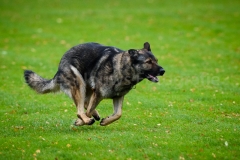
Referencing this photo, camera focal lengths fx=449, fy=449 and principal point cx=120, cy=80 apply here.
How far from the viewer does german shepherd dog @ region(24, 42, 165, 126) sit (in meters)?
11.0

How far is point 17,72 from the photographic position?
64.5ft

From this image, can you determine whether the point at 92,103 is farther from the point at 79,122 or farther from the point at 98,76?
the point at 98,76

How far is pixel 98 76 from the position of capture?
37.7ft

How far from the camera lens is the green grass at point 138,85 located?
33.3 ft

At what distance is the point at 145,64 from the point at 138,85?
6.81 meters

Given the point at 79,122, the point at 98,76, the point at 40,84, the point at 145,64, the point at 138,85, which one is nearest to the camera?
the point at 145,64

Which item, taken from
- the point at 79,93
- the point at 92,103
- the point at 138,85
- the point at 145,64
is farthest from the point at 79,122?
the point at 138,85

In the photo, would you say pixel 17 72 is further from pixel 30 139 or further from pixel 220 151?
pixel 220 151

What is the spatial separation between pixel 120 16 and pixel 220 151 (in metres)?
23.8

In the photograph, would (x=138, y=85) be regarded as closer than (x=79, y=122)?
No

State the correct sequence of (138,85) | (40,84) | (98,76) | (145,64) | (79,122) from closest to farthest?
(145,64), (98,76), (79,122), (40,84), (138,85)

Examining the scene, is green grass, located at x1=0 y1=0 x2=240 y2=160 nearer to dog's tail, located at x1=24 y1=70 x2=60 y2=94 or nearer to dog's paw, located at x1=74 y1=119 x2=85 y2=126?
Result: dog's paw, located at x1=74 y1=119 x2=85 y2=126

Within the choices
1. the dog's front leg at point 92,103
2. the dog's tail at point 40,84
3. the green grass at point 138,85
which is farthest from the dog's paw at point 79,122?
the dog's tail at point 40,84

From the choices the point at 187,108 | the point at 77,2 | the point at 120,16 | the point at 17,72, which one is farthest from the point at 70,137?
the point at 77,2
